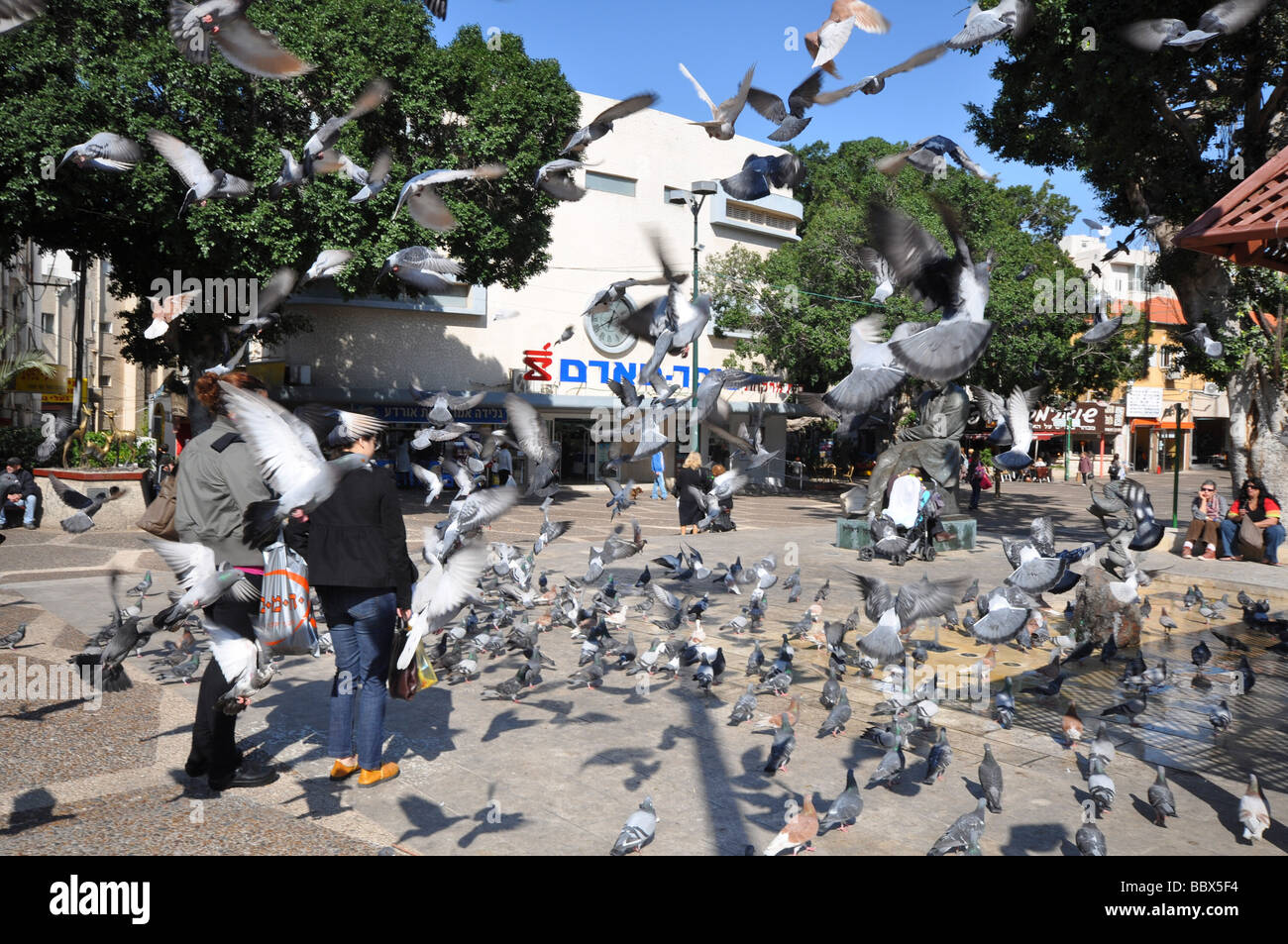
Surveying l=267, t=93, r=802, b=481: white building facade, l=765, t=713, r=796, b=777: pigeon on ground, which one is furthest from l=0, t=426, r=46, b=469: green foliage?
l=765, t=713, r=796, b=777: pigeon on ground

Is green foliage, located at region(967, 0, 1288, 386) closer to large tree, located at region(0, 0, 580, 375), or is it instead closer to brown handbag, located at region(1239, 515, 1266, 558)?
brown handbag, located at region(1239, 515, 1266, 558)

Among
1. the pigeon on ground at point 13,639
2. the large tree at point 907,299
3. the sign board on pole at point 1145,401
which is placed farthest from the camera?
the large tree at point 907,299

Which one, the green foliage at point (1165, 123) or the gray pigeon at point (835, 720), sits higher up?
the green foliage at point (1165, 123)

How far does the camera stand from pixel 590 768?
188 inches

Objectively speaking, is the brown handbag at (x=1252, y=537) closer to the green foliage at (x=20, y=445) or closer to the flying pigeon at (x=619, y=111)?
the flying pigeon at (x=619, y=111)

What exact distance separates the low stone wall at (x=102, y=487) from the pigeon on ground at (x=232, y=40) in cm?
1301

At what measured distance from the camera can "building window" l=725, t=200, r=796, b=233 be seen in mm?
33812

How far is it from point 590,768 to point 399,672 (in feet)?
3.80

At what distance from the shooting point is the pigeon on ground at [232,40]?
4.86 meters

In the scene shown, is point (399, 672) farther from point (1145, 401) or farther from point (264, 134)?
point (1145, 401)

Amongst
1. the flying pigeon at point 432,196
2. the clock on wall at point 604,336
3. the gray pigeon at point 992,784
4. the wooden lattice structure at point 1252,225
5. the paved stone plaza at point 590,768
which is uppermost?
the clock on wall at point 604,336

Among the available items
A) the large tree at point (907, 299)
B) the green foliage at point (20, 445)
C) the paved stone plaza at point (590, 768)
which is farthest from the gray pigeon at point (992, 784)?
the large tree at point (907, 299)
